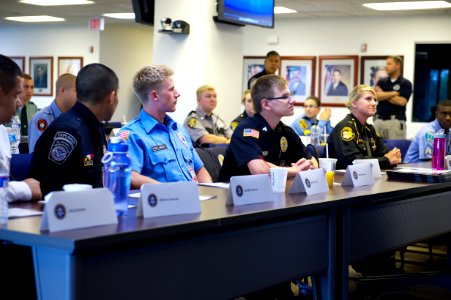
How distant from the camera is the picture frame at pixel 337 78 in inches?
459

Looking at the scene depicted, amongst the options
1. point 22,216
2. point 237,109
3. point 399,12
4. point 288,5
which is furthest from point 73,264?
point 399,12

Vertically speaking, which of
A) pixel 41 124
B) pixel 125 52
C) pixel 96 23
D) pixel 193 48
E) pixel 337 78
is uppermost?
pixel 96 23

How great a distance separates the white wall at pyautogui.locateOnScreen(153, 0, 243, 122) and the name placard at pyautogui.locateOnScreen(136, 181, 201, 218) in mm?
5369

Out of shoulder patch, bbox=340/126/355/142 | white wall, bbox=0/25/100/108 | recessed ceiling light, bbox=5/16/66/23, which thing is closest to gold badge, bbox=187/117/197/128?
shoulder patch, bbox=340/126/355/142

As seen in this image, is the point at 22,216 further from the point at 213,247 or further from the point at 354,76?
the point at 354,76

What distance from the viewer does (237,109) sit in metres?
8.09

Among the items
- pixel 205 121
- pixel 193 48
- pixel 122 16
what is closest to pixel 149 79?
pixel 205 121

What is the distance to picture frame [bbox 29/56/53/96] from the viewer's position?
15125mm

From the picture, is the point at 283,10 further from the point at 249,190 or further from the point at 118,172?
the point at 118,172

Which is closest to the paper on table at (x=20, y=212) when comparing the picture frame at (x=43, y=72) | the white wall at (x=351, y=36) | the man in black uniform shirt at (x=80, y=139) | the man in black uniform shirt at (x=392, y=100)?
the man in black uniform shirt at (x=80, y=139)

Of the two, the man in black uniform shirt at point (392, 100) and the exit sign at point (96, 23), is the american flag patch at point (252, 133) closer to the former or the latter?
the man in black uniform shirt at point (392, 100)

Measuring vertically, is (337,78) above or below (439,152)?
above

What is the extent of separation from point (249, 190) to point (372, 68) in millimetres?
9518

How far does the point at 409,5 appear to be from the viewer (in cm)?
1020
